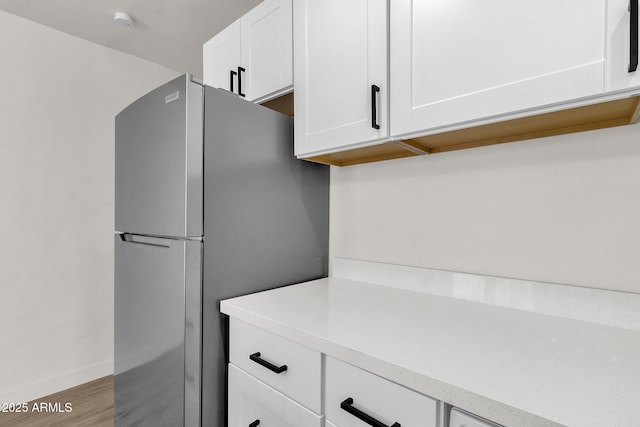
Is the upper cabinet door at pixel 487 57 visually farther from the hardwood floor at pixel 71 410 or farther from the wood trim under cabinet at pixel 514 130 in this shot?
the hardwood floor at pixel 71 410

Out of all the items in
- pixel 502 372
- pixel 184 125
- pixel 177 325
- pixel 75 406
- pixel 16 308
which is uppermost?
pixel 184 125

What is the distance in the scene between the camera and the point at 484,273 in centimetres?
117

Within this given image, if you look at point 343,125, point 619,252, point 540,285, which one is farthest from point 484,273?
point 343,125

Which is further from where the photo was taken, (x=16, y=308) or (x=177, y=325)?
(x=16, y=308)

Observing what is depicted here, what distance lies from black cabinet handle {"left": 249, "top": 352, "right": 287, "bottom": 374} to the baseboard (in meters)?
2.20

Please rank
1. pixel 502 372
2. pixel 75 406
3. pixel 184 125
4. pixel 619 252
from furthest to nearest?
pixel 75 406 < pixel 184 125 < pixel 619 252 < pixel 502 372

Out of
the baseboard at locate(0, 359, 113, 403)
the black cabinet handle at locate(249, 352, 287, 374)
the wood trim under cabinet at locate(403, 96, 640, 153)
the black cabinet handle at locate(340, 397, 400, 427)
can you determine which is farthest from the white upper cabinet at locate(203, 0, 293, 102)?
the baseboard at locate(0, 359, 113, 403)

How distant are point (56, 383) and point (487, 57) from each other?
3.20 m

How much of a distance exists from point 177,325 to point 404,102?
3.69 ft

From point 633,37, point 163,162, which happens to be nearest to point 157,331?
point 163,162

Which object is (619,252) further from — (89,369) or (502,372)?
(89,369)

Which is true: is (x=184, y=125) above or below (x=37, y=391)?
above

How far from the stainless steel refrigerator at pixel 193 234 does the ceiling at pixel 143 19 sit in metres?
1.00

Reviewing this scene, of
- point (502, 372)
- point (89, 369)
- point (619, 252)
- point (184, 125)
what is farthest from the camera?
point (89, 369)
